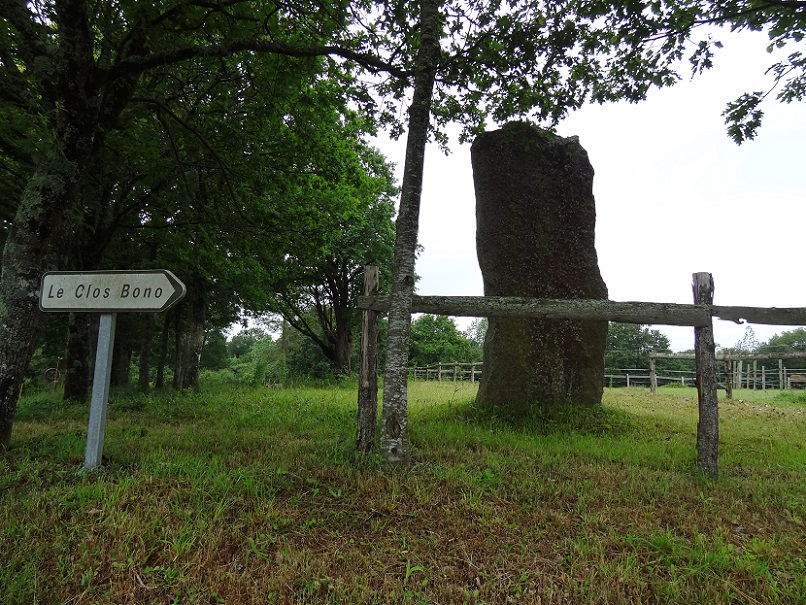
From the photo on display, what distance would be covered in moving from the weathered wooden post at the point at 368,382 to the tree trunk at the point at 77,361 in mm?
7710

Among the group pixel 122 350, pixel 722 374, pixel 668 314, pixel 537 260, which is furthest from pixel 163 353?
pixel 722 374

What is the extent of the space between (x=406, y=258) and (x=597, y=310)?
2.30 meters

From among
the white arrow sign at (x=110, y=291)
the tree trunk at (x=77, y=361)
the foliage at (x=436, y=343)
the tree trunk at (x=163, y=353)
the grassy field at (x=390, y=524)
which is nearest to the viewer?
the grassy field at (x=390, y=524)

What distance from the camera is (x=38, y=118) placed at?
3.95 metres

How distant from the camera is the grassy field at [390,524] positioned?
241cm

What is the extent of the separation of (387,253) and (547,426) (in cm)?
1339

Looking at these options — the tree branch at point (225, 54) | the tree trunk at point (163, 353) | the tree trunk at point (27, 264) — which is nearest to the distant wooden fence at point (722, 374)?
the tree branch at point (225, 54)

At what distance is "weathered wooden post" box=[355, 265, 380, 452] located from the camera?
179 inches

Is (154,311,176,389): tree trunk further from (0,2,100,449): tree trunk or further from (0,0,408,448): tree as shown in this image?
(0,2,100,449): tree trunk

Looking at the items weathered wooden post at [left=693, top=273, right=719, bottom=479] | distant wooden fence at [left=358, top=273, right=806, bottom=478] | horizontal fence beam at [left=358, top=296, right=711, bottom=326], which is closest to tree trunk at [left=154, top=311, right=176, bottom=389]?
distant wooden fence at [left=358, top=273, right=806, bottom=478]

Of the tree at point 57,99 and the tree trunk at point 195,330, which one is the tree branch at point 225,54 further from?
the tree trunk at point 195,330

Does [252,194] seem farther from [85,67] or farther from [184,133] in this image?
[85,67]

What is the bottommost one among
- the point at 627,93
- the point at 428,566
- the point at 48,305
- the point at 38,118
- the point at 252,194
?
the point at 428,566

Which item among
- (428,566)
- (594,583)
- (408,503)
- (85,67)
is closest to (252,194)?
(85,67)
